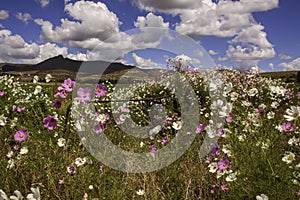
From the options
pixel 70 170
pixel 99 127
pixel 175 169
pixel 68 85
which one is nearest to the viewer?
pixel 68 85

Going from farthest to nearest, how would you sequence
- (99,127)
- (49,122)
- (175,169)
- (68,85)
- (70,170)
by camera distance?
1. (175,169)
2. (70,170)
3. (99,127)
4. (49,122)
5. (68,85)

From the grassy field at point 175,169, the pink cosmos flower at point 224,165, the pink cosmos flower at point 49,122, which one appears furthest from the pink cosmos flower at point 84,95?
the pink cosmos flower at point 224,165

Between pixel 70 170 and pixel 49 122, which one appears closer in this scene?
pixel 49 122

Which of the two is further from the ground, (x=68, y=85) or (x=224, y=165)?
(x=68, y=85)

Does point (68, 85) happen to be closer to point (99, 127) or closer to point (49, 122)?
point (49, 122)

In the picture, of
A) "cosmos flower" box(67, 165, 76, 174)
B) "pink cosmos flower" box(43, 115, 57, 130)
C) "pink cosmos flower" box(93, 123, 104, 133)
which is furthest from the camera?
"cosmos flower" box(67, 165, 76, 174)

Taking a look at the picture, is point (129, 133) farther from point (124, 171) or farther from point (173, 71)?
point (173, 71)

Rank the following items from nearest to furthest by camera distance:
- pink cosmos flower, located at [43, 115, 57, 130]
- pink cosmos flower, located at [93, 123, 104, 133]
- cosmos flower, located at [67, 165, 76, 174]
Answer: pink cosmos flower, located at [43, 115, 57, 130]
pink cosmos flower, located at [93, 123, 104, 133]
cosmos flower, located at [67, 165, 76, 174]

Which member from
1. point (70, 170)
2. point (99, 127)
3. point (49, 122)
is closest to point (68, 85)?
point (49, 122)

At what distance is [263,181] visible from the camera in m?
2.10

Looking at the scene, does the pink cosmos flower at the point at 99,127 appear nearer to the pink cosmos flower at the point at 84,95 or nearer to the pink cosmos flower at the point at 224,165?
the pink cosmos flower at the point at 84,95

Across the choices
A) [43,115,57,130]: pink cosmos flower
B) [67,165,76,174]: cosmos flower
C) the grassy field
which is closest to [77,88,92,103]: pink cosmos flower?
the grassy field

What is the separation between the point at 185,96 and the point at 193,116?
1194 millimetres

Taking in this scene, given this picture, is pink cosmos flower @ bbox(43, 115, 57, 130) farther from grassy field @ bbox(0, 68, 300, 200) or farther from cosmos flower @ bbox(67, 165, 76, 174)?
cosmos flower @ bbox(67, 165, 76, 174)
